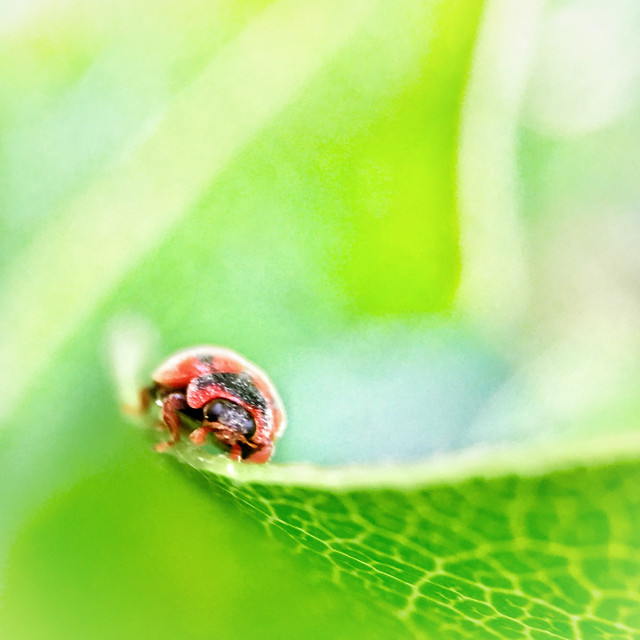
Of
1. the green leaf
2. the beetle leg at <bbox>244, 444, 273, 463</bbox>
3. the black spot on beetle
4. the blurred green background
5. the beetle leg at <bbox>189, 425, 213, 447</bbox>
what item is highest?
the blurred green background

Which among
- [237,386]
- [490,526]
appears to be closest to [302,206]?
[237,386]

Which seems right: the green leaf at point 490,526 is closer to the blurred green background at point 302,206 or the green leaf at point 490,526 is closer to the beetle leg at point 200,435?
the beetle leg at point 200,435

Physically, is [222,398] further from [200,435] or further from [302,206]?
[302,206]

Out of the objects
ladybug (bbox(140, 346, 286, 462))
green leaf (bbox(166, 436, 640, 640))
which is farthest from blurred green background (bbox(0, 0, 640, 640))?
green leaf (bbox(166, 436, 640, 640))

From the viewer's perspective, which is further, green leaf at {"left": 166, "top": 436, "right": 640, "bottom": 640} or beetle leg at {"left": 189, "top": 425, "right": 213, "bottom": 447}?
beetle leg at {"left": 189, "top": 425, "right": 213, "bottom": 447}

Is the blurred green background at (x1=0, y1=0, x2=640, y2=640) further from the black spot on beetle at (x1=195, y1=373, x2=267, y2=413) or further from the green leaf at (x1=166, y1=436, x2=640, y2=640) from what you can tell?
the green leaf at (x1=166, y1=436, x2=640, y2=640)

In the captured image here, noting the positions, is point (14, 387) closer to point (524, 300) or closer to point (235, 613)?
point (235, 613)

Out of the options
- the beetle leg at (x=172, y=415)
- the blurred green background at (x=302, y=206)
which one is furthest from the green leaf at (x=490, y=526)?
the blurred green background at (x=302, y=206)

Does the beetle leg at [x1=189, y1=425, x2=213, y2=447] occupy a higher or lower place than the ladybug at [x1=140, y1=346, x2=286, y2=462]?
lower
